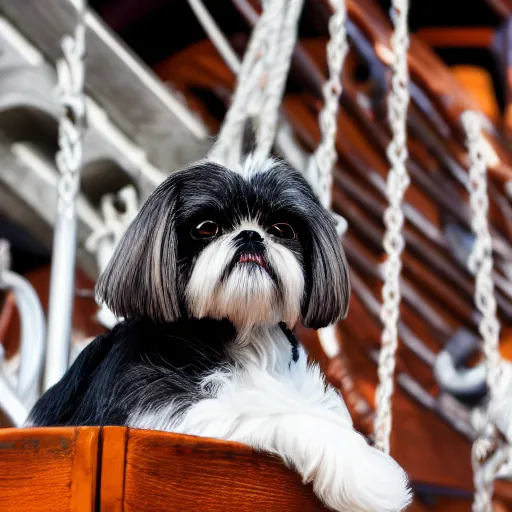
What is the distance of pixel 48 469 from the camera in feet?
2.26

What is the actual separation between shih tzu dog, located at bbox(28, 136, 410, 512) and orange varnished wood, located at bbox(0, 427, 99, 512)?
16 centimetres

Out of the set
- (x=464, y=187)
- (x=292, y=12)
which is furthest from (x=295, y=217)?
(x=464, y=187)

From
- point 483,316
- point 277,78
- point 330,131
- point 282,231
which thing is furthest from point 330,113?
point 282,231

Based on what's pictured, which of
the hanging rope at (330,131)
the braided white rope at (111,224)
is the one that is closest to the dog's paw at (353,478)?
the hanging rope at (330,131)

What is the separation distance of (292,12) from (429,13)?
1.48 meters

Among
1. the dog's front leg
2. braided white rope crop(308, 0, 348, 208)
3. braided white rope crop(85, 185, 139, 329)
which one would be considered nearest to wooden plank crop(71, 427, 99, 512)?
the dog's front leg

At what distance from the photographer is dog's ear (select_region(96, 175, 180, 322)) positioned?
2.89 ft

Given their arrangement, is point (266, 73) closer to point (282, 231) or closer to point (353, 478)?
point (282, 231)

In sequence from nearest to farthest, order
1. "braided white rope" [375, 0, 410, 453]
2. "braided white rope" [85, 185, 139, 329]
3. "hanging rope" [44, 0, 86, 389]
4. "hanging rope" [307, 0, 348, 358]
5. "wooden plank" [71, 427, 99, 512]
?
"wooden plank" [71, 427, 99, 512] → "braided white rope" [375, 0, 410, 453] → "hanging rope" [307, 0, 348, 358] → "hanging rope" [44, 0, 86, 389] → "braided white rope" [85, 185, 139, 329]

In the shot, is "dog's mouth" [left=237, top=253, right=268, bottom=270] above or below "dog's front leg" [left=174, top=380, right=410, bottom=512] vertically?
above

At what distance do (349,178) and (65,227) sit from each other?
31.5 inches

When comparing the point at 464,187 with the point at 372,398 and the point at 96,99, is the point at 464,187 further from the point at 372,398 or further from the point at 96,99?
the point at 96,99

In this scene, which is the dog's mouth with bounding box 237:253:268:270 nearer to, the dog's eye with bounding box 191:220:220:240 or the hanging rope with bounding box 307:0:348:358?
the dog's eye with bounding box 191:220:220:240

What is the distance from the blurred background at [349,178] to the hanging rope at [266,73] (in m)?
0.25
